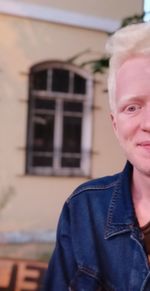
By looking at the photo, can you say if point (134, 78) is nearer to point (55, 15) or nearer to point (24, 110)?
point (24, 110)

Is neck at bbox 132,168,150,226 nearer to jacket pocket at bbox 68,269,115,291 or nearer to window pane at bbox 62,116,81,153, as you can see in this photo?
jacket pocket at bbox 68,269,115,291

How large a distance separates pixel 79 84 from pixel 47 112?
0.50 m

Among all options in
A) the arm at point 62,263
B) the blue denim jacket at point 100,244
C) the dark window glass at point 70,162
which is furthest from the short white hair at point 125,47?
the dark window glass at point 70,162

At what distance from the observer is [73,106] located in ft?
19.0

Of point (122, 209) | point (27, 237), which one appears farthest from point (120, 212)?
point (27, 237)

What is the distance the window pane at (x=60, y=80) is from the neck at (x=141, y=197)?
4.45 meters

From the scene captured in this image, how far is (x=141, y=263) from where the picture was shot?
3.97 feet

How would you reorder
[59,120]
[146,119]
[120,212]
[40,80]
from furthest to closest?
[59,120] < [40,80] < [120,212] < [146,119]

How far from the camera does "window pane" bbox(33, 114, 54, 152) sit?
224 inches

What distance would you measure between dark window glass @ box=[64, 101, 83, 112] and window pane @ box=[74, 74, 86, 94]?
0.14 meters

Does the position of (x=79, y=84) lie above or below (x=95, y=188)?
above

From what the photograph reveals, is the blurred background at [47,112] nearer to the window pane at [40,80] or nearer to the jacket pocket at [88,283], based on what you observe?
the window pane at [40,80]

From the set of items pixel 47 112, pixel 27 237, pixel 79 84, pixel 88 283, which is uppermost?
pixel 79 84

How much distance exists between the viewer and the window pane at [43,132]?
224 inches
